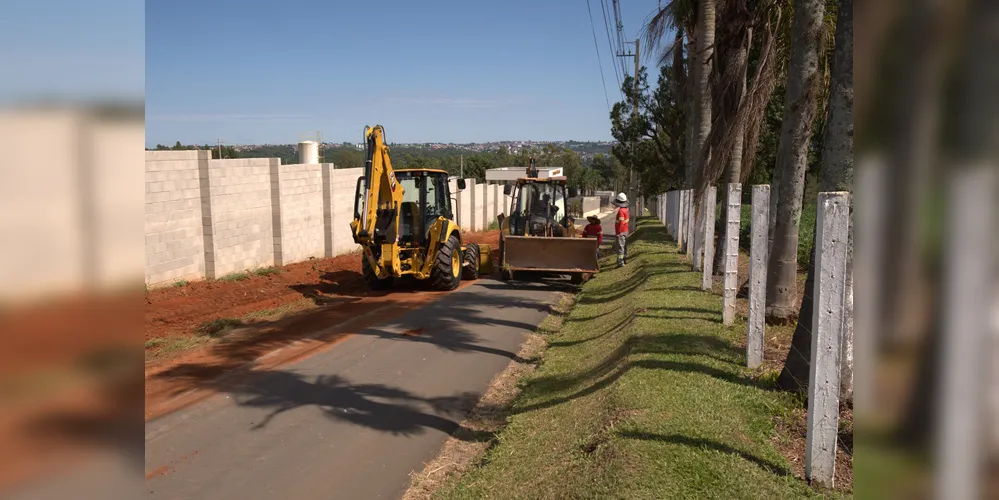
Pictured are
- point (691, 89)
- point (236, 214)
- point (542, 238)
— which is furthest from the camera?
point (691, 89)

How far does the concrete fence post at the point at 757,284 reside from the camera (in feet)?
22.7

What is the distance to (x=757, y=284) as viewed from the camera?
6988mm

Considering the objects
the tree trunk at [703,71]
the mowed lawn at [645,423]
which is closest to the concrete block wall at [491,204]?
the tree trunk at [703,71]

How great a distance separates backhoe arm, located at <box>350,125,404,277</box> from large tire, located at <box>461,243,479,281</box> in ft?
10.9

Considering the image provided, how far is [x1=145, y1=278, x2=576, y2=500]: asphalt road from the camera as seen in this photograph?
573 centimetres

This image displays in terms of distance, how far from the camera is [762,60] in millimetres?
11227

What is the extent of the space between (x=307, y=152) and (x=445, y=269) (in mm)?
11791

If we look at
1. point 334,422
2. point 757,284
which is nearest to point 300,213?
point 334,422

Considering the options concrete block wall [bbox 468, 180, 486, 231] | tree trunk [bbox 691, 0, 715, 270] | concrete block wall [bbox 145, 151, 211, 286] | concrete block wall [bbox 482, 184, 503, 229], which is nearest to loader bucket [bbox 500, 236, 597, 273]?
tree trunk [bbox 691, 0, 715, 270]

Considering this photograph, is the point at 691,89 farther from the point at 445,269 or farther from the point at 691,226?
the point at 445,269
